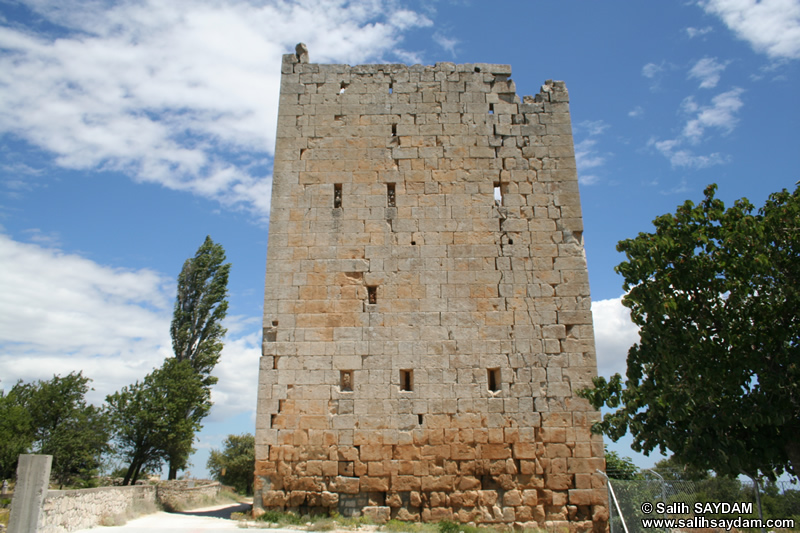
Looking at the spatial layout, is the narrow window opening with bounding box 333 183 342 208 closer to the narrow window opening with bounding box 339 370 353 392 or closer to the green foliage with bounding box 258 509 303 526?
the narrow window opening with bounding box 339 370 353 392

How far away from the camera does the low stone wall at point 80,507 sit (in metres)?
7.36

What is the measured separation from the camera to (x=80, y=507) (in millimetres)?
8266

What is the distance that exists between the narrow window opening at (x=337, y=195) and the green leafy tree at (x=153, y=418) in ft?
36.0

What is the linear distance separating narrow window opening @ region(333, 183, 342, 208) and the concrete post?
6.00m

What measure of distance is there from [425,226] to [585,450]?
15.7 ft

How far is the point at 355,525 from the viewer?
8008mm

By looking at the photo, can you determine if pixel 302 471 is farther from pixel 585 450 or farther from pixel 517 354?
pixel 585 450

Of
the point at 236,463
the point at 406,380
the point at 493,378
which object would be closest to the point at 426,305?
the point at 406,380

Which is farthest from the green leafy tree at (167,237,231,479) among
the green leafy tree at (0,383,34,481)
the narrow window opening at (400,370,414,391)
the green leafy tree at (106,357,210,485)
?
the narrow window opening at (400,370,414,391)

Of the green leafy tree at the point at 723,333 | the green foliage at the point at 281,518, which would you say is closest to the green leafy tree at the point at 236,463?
the green foliage at the point at 281,518

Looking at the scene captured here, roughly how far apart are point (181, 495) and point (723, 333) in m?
13.6

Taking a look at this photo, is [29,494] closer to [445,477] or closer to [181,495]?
[445,477]

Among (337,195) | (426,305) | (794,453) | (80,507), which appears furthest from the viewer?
(337,195)

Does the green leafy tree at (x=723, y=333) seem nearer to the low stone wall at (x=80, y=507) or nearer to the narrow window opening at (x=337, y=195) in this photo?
the narrow window opening at (x=337, y=195)
